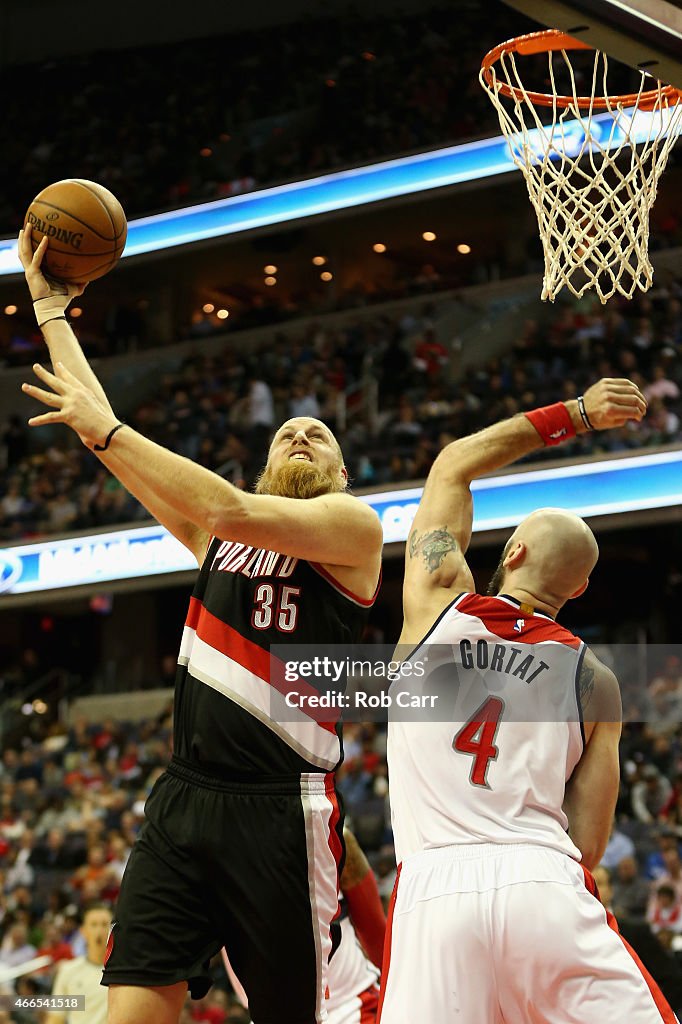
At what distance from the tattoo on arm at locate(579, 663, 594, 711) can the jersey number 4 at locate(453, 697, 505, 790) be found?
0.26 meters

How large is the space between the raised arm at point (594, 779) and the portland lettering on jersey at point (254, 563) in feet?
2.87

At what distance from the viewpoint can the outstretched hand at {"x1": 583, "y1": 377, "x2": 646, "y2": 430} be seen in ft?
11.8

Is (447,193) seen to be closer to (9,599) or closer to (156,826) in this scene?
(9,599)

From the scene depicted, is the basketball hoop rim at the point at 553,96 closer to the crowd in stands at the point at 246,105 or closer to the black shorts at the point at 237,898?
the black shorts at the point at 237,898

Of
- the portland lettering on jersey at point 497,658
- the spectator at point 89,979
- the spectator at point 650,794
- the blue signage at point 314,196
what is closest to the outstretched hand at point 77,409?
the portland lettering on jersey at point 497,658

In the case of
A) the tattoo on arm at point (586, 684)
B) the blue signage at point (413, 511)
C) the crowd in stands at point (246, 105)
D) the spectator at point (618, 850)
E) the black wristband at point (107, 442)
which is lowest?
the tattoo on arm at point (586, 684)

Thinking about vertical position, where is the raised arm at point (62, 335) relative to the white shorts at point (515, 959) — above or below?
above

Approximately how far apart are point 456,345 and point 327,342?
2112 millimetres

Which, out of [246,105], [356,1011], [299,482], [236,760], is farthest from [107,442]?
[246,105]

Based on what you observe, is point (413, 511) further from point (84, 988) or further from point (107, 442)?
point (107, 442)

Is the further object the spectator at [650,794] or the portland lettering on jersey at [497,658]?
the spectator at [650,794]

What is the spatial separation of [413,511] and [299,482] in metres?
10.2

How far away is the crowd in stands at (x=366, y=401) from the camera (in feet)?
47.0

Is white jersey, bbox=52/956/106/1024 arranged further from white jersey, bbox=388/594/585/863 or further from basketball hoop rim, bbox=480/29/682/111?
basketball hoop rim, bbox=480/29/682/111
